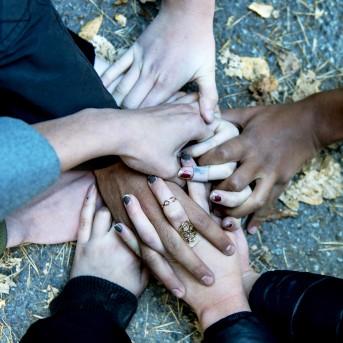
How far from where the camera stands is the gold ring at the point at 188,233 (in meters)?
1.53

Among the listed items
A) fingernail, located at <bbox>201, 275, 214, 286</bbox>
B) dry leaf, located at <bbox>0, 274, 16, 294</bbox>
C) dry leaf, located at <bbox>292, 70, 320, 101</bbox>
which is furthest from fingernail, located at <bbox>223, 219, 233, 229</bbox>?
dry leaf, located at <bbox>0, 274, 16, 294</bbox>

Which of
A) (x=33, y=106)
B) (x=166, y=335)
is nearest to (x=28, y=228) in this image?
(x=33, y=106)

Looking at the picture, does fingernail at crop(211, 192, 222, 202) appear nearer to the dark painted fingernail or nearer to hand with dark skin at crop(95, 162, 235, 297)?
hand with dark skin at crop(95, 162, 235, 297)

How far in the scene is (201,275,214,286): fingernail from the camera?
153 cm

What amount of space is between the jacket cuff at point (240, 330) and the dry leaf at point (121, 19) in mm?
915

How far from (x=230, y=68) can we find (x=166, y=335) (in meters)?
0.79

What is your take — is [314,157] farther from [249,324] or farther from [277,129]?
[249,324]

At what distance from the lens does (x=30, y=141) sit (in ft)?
3.90

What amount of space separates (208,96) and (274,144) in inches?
8.4

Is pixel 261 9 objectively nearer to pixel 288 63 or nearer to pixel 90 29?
pixel 288 63

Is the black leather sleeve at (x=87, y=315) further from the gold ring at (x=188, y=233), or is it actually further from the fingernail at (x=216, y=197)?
the fingernail at (x=216, y=197)

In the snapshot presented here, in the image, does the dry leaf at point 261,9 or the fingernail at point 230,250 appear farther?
the dry leaf at point 261,9

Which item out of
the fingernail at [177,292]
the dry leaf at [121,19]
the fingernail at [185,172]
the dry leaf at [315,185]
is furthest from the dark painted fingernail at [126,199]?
the dry leaf at [121,19]

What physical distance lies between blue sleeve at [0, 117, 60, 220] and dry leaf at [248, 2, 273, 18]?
0.94 meters
